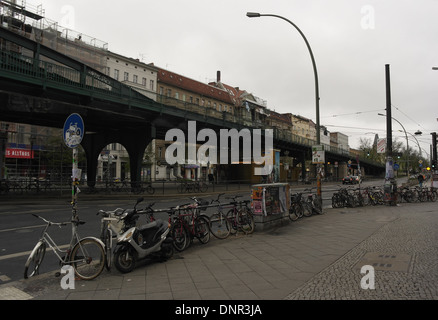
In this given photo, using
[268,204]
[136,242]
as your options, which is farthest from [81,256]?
[268,204]

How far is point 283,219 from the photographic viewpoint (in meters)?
10.7

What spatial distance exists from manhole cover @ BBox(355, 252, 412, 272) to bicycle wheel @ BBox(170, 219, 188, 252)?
3390 millimetres

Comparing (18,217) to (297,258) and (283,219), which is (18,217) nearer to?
(283,219)

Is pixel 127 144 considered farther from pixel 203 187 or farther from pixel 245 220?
pixel 245 220

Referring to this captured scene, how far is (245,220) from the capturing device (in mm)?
9211

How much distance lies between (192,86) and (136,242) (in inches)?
2228

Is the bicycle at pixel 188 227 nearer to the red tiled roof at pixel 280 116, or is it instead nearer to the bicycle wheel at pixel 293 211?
the bicycle wheel at pixel 293 211

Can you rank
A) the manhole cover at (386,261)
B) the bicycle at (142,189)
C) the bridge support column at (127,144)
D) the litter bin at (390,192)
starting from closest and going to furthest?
1. the manhole cover at (386,261)
2. the litter bin at (390,192)
3. the bicycle at (142,189)
4. the bridge support column at (127,144)

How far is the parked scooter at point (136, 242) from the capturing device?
5.34m

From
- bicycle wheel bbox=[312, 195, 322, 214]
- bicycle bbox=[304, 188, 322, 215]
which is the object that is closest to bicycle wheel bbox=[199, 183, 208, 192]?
bicycle bbox=[304, 188, 322, 215]

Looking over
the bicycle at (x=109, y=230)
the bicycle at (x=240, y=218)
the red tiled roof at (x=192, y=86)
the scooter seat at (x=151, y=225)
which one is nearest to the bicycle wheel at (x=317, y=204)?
the bicycle at (x=240, y=218)

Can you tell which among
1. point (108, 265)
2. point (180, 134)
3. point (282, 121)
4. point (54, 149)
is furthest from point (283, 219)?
point (282, 121)

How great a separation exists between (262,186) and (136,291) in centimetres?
569

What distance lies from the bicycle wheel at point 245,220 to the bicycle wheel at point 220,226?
47cm
